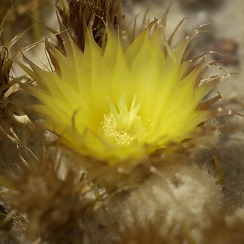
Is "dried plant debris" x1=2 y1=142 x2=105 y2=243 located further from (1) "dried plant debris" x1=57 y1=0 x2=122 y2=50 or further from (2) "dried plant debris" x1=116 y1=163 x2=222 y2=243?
(1) "dried plant debris" x1=57 y1=0 x2=122 y2=50

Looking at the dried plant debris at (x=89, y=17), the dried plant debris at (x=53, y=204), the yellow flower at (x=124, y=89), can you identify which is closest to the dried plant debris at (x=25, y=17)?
the dried plant debris at (x=89, y=17)

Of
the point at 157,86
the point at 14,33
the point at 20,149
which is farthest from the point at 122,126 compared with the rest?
the point at 14,33

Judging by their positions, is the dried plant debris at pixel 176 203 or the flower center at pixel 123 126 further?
the flower center at pixel 123 126

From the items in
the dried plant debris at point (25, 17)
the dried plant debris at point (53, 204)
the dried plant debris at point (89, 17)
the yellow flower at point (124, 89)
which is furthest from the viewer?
the dried plant debris at point (25, 17)

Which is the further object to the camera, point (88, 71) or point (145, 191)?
point (88, 71)

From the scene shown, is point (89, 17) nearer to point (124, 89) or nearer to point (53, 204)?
point (124, 89)

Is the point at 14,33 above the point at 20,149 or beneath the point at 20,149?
above

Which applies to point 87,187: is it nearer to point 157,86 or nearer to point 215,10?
point 157,86

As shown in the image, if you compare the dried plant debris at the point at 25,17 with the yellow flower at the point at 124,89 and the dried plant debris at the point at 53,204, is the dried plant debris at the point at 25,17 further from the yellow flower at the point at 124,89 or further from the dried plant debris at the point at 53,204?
the dried plant debris at the point at 53,204
